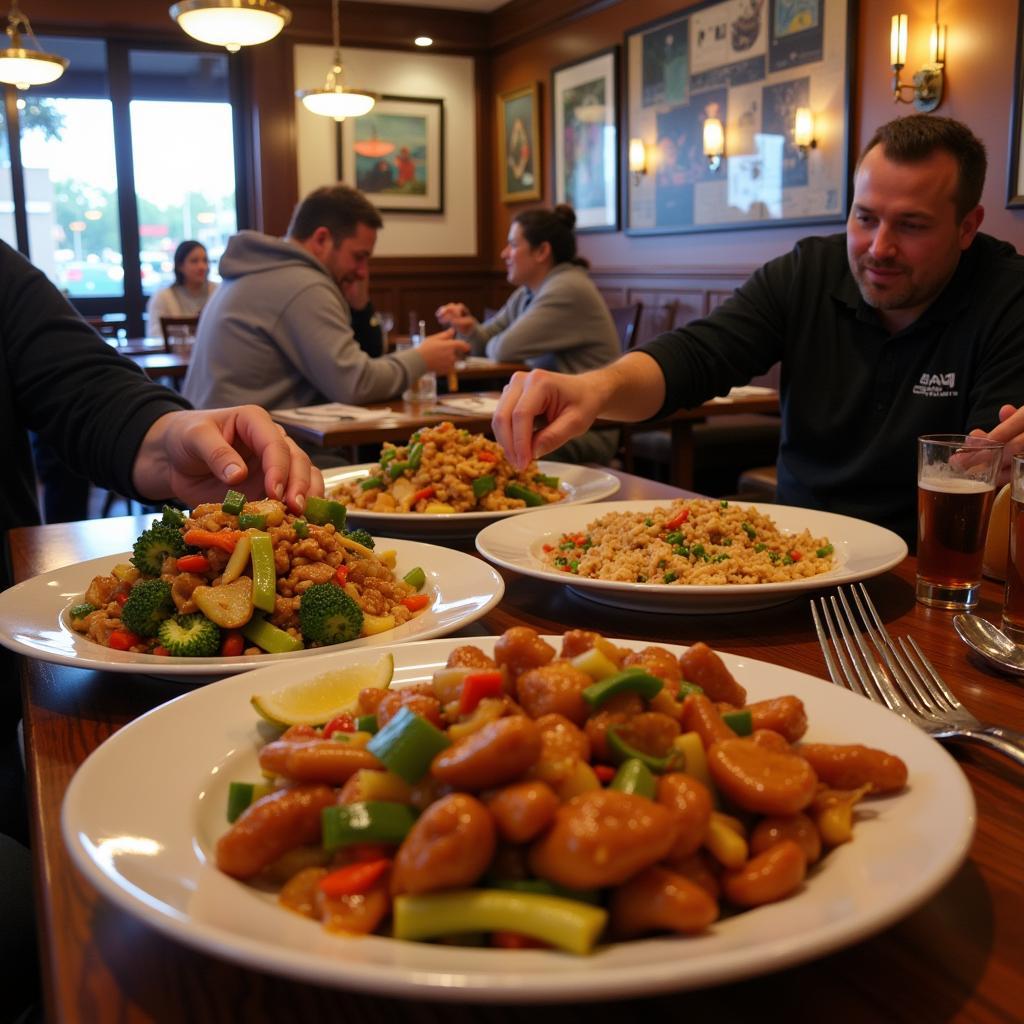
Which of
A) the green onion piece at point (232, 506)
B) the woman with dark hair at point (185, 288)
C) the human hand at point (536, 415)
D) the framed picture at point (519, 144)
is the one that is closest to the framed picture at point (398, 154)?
the framed picture at point (519, 144)

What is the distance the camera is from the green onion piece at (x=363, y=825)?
0.61 meters

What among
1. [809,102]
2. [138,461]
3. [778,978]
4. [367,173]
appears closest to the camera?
[778,978]

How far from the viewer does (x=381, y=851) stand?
622 mm

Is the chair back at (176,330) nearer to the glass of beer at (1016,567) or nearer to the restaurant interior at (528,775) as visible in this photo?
the restaurant interior at (528,775)

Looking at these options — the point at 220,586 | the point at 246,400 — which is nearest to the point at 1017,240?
the point at 246,400

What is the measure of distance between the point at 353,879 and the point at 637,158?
740cm

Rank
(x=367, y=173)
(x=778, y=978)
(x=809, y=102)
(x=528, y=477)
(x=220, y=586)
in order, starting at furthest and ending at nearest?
(x=367, y=173) < (x=809, y=102) < (x=528, y=477) < (x=220, y=586) < (x=778, y=978)

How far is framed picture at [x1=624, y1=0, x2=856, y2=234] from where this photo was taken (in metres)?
5.75

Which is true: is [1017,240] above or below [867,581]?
above

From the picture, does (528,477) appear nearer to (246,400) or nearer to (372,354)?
(246,400)

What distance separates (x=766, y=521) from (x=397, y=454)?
737mm

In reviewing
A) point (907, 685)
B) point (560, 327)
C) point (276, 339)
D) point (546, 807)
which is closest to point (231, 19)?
point (276, 339)

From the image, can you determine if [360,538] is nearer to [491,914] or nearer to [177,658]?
[177,658]

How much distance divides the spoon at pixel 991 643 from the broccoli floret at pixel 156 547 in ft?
2.83
